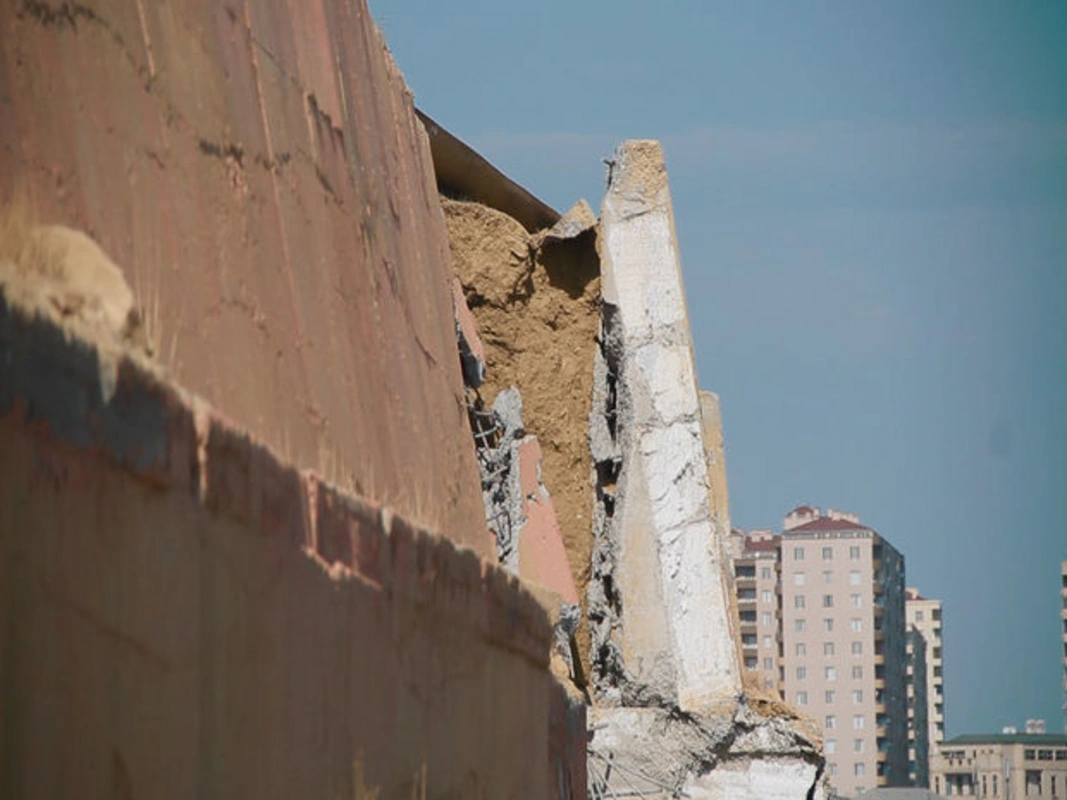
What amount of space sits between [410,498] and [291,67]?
1.07 metres

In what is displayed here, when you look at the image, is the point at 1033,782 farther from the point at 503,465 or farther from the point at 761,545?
the point at 503,465

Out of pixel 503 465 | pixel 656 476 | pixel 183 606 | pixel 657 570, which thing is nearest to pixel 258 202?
pixel 183 606

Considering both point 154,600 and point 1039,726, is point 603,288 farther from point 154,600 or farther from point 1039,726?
point 1039,726

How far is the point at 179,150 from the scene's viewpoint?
3402 mm

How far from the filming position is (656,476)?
17078mm

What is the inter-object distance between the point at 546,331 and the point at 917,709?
392 feet

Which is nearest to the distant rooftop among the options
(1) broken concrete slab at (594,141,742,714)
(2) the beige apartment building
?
(2) the beige apartment building

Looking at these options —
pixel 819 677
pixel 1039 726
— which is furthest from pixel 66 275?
pixel 1039 726

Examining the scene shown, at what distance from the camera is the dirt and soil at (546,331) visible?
16859mm

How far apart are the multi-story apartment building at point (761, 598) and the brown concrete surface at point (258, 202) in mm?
110273

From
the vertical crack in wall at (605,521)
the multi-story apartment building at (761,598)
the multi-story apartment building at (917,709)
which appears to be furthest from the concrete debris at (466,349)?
the multi-story apartment building at (917,709)

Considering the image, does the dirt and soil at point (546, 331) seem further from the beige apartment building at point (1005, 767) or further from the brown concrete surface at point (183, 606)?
the beige apartment building at point (1005, 767)

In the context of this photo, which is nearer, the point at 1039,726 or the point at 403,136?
the point at 403,136

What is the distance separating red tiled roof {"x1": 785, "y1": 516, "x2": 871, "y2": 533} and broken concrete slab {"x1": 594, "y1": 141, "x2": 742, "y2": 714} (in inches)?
3796
